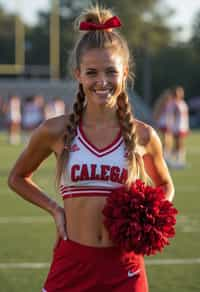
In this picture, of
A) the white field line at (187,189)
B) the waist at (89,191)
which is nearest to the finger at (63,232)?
the waist at (89,191)

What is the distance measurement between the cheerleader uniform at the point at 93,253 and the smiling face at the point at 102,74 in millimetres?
167

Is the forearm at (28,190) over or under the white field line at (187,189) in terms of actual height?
over

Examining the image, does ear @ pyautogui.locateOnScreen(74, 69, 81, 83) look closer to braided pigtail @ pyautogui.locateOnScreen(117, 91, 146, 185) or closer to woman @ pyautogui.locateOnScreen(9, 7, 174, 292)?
woman @ pyautogui.locateOnScreen(9, 7, 174, 292)

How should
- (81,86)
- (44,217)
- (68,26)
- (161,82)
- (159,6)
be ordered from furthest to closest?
(159,6)
(161,82)
(68,26)
(44,217)
(81,86)

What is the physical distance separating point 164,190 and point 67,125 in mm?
451

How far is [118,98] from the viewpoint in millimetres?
3340

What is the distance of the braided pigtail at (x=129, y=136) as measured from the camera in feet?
10.6

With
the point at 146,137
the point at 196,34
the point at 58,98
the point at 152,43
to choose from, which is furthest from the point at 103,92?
the point at 196,34

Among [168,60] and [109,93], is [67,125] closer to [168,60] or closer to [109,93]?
[109,93]

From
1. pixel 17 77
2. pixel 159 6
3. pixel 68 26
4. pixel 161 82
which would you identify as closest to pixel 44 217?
pixel 17 77

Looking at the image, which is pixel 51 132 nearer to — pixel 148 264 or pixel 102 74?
pixel 102 74

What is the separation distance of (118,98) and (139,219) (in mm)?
499

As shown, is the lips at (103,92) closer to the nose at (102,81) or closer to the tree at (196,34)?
the nose at (102,81)

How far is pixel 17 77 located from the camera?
42.6 m
